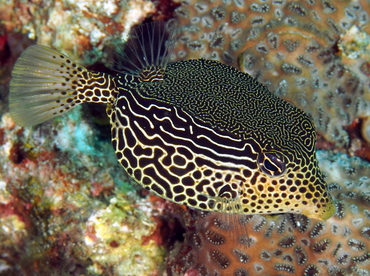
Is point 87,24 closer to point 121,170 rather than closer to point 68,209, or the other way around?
point 121,170

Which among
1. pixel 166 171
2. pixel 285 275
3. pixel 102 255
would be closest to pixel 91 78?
pixel 166 171

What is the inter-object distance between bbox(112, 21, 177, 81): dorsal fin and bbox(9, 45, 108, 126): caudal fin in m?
0.53

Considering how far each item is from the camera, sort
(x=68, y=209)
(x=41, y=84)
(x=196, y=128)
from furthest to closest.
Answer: (x=68, y=209)
(x=41, y=84)
(x=196, y=128)

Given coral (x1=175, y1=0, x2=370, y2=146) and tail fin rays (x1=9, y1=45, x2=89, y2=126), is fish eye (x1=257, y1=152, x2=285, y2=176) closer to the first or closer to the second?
coral (x1=175, y1=0, x2=370, y2=146)

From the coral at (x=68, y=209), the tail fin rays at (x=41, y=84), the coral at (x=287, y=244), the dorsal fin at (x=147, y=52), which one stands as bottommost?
the coral at (x=68, y=209)

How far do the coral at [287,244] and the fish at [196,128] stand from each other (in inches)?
20.0

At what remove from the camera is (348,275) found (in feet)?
10.6

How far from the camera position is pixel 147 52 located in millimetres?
3576

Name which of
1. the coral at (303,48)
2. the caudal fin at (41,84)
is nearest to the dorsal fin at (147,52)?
the caudal fin at (41,84)

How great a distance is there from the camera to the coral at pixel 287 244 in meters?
3.27

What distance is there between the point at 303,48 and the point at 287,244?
8.66ft

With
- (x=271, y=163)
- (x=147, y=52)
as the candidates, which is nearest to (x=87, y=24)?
(x=147, y=52)

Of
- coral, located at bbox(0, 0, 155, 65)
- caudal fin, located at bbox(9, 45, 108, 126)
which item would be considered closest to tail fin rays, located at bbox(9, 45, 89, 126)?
caudal fin, located at bbox(9, 45, 108, 126)

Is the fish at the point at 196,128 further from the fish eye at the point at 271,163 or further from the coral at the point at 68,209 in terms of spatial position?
the coral at the point at 68,209
